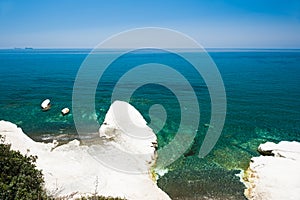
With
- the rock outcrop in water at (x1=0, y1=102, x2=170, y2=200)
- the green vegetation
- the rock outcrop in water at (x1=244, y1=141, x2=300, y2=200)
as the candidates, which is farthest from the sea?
the green vegetation

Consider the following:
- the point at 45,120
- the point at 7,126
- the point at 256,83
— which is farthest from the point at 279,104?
the point at 7,126

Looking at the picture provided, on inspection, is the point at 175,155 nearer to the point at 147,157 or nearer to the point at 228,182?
the point at 147,157

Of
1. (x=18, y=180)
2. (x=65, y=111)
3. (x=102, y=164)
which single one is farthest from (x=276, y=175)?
(x=65, y=111)

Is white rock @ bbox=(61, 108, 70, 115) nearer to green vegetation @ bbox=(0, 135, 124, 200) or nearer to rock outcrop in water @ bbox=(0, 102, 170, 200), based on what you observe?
rock outcrop in water @ bbox=(0, 102, 170, 200)

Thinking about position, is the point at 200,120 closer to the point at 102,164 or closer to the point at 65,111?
the point at 102,164

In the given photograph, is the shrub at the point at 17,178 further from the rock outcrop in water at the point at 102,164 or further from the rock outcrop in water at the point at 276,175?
the rock outcrop in water at the point at 276,175

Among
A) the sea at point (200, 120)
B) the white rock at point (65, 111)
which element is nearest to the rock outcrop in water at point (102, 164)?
the sea at point (200, 120)
